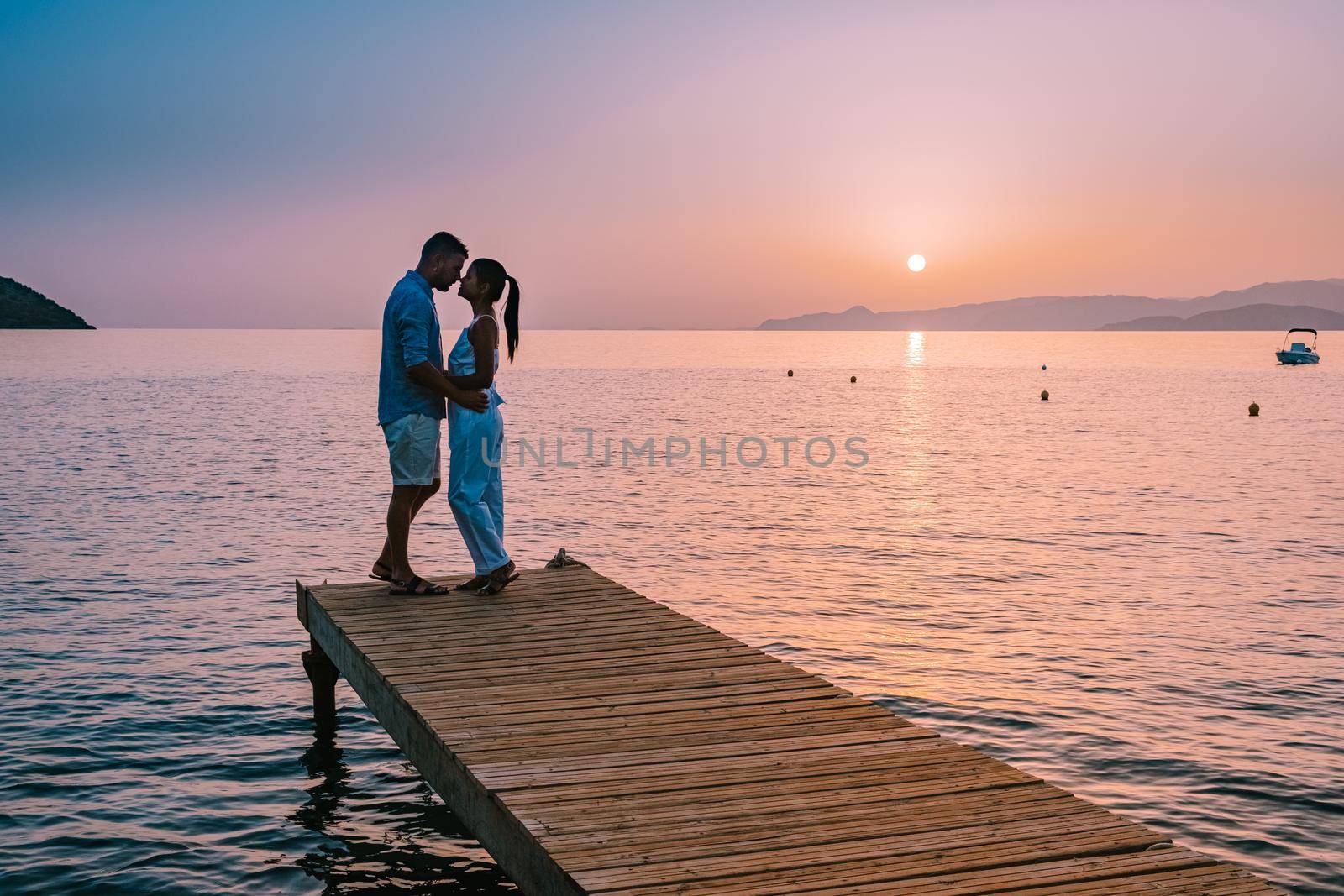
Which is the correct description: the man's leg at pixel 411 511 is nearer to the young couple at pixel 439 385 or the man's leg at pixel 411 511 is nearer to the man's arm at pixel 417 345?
the young couple at pixel 439 385

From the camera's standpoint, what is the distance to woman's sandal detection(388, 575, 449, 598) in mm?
9695

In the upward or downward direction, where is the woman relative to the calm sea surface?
upward

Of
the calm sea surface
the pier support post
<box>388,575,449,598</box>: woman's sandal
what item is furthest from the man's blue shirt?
the calm sea surface

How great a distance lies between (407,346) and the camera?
867cm

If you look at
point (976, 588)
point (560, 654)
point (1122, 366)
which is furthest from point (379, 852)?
point (1122, 366)

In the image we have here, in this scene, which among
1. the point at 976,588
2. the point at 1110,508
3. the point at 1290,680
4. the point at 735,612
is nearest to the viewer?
the point at 1290,680

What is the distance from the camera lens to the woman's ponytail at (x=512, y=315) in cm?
867

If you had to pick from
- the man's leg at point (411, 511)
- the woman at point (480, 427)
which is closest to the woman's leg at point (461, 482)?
the woman at point (480, 427)

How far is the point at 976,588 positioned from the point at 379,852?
34.8ft

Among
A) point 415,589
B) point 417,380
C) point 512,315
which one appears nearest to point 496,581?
point 415,589

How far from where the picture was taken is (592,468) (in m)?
33.7

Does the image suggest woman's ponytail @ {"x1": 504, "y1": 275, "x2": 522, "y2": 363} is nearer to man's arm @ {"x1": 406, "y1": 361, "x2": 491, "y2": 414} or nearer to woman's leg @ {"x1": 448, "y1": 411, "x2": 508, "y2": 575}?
man's arm @ {"x1": 406, "y1": 361, "x2": 491, "y2": 414}

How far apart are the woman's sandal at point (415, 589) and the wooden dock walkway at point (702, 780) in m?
0.91

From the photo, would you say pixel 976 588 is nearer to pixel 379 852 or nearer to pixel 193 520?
pixel 379 852
